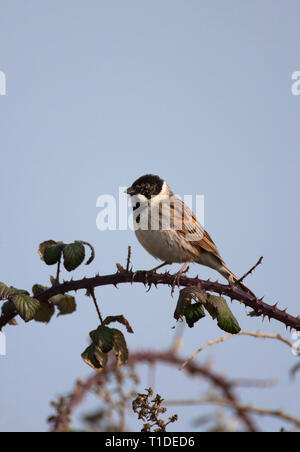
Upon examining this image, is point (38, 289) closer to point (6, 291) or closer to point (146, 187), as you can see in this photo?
point (6, 291)

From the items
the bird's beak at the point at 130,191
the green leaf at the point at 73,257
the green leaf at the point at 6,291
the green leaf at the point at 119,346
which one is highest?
the bird's beak at the point at 130,191

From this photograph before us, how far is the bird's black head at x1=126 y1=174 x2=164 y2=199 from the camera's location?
21.9 ft

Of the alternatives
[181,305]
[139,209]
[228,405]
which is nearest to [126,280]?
[181,305]

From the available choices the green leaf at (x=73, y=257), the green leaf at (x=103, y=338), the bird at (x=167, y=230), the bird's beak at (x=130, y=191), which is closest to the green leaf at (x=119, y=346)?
the green leaf at (x=103, y=338)

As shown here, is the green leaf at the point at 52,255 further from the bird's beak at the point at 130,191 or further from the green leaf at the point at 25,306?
the bird's beak at the point at 130,191

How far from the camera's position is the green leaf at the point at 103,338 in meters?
3.58

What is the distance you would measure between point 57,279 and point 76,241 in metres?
0.24

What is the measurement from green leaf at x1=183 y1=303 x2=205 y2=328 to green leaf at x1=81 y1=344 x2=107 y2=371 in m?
0.52

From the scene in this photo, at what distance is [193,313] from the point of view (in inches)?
138

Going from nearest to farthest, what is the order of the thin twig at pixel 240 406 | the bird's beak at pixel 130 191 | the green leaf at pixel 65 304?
the thin twig at pixel 240 406 → the green leaf at pixel 65 304 → the bird's beak at pixel 130 191

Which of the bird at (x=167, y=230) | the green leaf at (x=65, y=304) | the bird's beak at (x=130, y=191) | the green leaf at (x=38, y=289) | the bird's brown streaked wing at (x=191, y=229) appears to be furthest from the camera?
the bird's beak at (x=130, y=191)

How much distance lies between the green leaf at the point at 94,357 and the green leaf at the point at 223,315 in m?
0.63
